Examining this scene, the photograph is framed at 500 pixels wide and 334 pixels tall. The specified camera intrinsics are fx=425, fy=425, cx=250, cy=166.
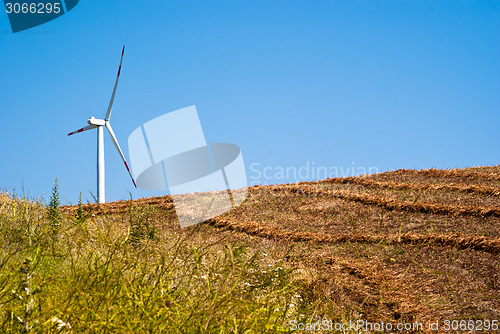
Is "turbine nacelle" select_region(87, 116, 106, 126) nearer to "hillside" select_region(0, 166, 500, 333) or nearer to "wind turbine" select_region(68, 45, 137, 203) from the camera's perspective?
"wind turbine" select_region(68, 45, 137, 203)

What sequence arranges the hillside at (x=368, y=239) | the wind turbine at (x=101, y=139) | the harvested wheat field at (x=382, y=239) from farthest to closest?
the wind turbine at (x=101, y=139) < the harvested wheat field at (x=382, y=239) < the hillside at (x=368, y=239)

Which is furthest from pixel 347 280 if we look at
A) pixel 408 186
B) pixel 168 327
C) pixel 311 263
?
pixel 408 186

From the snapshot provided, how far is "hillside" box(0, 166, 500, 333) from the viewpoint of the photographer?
24.7ft

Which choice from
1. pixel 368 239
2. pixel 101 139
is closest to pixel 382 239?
pixel 368 239

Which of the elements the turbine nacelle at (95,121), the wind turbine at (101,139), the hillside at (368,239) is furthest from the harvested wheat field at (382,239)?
the turbine nacelle at (95,121)

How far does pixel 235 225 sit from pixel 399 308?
7158mm

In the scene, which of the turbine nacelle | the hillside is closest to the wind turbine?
the turbine nacelle

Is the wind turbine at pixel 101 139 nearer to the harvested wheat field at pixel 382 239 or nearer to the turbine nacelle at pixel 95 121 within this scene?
the turbine nacelle at pixel 95 121

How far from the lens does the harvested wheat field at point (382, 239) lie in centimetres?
785

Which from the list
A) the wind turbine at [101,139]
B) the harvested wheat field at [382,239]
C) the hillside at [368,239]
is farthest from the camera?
the wind turbine at [101,139]

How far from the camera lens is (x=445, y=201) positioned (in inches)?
596

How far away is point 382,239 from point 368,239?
6.90 m

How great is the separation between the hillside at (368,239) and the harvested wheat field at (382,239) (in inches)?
1.2

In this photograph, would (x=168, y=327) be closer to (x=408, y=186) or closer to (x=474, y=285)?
(x=474, y=285)
